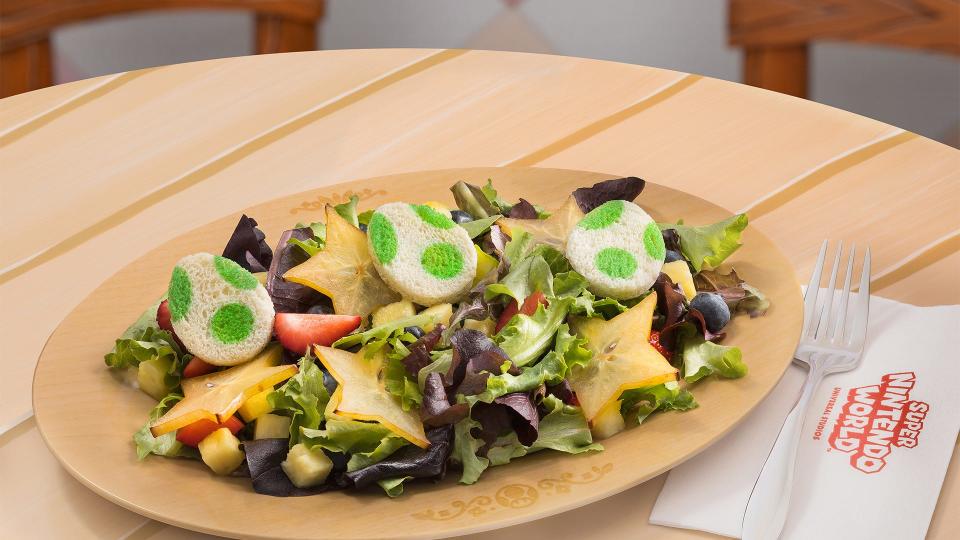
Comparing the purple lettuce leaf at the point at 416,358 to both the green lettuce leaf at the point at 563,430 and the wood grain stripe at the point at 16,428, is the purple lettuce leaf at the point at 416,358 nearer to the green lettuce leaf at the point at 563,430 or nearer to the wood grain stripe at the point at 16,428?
the green lettuce leaf at the point at 563,430

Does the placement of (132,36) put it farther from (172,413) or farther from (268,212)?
(172,413)

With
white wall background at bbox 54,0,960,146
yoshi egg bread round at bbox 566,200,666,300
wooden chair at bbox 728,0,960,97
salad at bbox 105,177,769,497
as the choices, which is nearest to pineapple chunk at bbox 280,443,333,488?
salad at bbox 105,177,769,497

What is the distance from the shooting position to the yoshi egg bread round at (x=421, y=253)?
1100 mm

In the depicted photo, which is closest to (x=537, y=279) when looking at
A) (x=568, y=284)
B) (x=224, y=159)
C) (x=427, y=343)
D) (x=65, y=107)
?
(x=568, y=284)

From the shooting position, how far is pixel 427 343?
1.03 metres

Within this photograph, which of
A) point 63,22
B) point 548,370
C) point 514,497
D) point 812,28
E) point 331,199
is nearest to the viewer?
point 514,497

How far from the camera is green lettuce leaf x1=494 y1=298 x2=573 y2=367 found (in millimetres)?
1025

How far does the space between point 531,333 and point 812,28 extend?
127 cm

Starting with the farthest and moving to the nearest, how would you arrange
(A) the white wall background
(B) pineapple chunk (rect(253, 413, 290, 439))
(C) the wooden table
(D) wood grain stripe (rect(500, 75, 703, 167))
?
(A) the white wall background < (D) wood grain stripe (rect(500, 75, 703, 167)) < (C) the wooden table < (B) pineapple chunk (rect(253, 413, 290, 439))

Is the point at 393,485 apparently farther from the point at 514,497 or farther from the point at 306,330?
the point at 306,330

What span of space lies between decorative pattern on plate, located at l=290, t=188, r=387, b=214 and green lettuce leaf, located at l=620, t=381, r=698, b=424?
548 mm

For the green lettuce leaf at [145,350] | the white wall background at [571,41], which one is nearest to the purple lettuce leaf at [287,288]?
the green lettuce leaf at [145,350]

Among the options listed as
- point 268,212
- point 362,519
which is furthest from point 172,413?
point 268,212

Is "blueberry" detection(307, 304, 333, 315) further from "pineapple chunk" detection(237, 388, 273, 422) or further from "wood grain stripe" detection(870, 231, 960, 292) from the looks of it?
"wood grain stripe" detection(870, 231, 960, 292)
